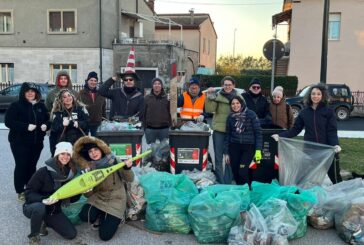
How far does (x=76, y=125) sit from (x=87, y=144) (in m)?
0.90

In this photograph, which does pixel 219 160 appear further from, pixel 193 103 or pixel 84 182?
pixel 84 182

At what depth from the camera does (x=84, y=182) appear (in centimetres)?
447

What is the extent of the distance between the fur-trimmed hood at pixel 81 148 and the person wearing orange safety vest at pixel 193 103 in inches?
A: 82.5

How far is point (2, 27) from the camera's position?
88.5 feet

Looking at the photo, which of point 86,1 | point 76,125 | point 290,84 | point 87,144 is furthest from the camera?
point 86,1

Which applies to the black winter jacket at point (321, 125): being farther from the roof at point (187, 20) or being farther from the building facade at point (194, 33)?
the roof at point (187, 20)

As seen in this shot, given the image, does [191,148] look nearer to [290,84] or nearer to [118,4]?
[290,84]

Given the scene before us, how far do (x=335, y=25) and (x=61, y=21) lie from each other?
1709 cm

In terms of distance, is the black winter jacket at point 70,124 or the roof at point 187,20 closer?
the black winter jacket at point 70,124

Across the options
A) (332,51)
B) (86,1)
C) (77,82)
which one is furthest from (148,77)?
(332,51)

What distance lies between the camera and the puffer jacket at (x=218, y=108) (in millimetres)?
6156

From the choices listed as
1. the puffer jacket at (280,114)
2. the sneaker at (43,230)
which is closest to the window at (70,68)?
the puffer jacket at (280,114)

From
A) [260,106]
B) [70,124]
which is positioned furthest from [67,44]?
[260,106]

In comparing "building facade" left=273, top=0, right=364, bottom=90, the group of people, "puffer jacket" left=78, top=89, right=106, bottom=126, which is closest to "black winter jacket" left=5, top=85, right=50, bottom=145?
the group of people
